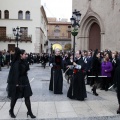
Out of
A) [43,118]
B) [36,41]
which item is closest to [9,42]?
[36,41]

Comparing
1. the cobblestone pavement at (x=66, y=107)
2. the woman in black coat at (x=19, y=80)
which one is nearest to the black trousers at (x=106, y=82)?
the cobblestone pavement at (x=66, y=107)

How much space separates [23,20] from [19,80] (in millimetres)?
41342

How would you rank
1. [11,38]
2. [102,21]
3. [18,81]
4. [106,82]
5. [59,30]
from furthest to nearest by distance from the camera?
[59,30] < [11,38] < [102,21] < [106,82] < [18,81]

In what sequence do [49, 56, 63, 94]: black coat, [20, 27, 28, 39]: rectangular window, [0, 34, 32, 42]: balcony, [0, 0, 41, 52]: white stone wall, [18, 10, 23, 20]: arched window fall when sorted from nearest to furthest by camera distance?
[49, 56, 63, 94]: black coat → [0, 34, 32, 42]: balcony → [0, 0, 41, 52]: white stone wall → [20, 27, 28, 39]: rectangular window → [18, 10, 23, 20]: arched window

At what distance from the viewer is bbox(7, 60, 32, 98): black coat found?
7.35 meters

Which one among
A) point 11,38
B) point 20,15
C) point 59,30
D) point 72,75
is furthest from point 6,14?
point 72,75

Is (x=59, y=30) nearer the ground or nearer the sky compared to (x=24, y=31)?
nearer the sky

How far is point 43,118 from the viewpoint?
7.66 m

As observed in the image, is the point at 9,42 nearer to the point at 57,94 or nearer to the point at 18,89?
the point at 57,94

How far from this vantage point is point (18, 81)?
7.39 m

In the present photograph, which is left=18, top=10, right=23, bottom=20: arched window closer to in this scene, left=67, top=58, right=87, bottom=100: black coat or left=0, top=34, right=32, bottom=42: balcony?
left=0, top=34, right=32, bottom=42: balcony

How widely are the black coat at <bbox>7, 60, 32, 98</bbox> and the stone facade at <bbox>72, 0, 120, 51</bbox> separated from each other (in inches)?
469

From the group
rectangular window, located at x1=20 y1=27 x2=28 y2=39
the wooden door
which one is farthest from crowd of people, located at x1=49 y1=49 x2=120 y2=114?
rectangular window, located at x1=20 y1=27 x2=28 y2=39

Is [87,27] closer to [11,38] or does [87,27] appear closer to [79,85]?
[79,85]
